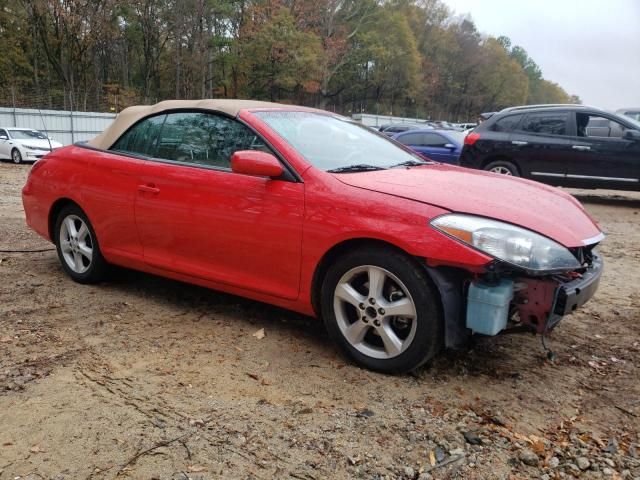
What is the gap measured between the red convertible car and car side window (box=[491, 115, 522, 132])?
6398 mm

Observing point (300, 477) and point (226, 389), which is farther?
point (226, 389)

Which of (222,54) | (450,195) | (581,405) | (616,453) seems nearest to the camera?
(616,453)

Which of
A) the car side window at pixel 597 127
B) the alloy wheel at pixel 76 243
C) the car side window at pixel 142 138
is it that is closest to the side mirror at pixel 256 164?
the car side window at pixel 142 138

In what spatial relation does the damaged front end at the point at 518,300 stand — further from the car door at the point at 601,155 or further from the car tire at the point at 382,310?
the car door at the point at 601,155

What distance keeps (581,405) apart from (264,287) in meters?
1.80

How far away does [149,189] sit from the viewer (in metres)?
3.82

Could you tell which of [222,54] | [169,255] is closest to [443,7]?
[222,54]

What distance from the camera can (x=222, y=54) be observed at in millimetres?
43125

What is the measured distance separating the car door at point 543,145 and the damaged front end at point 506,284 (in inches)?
289

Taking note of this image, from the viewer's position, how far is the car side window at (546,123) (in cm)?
951

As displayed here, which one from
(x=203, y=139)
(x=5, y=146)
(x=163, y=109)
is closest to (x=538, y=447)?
(x=203, y=139)

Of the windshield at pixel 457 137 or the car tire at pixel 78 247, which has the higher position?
the windshield at pixel 457 137

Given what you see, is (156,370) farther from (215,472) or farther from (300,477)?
(300,477)

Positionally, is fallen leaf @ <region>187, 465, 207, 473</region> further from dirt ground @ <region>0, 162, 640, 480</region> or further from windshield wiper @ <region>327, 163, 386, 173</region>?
windshield wiper @ <region>327, 163, 386, 173</region>
